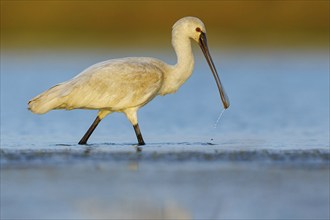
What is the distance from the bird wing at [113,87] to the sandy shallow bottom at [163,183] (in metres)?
0.53

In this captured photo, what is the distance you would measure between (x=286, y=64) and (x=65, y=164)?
18.4 metres

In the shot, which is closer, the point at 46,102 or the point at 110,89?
the point at 46,102

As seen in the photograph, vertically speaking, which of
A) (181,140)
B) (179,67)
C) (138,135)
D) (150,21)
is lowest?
(150,21)

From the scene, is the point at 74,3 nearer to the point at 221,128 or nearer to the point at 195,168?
the point at 221,128

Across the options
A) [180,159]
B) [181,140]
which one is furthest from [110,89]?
[180,159]

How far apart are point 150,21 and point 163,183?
29326mm

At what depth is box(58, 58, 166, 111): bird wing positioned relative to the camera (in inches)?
527

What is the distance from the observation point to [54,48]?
35719 mm

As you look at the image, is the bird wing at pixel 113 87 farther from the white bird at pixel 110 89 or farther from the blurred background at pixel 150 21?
the blurred background at pixel 150 21

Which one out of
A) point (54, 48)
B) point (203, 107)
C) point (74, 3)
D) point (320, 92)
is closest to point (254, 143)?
point (203, 107)

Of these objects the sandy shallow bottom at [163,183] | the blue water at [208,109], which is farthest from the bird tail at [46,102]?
the blue water at [208,109]

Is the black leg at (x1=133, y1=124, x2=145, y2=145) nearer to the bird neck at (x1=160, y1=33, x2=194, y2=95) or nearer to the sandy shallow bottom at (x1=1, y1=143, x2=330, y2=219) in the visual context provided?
the sandy shallow bottom at (x1=1, y1=143, x2=330, y2=219)

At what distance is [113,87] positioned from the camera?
13484mm

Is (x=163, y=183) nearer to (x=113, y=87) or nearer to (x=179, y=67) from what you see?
(x=113, y=87)
